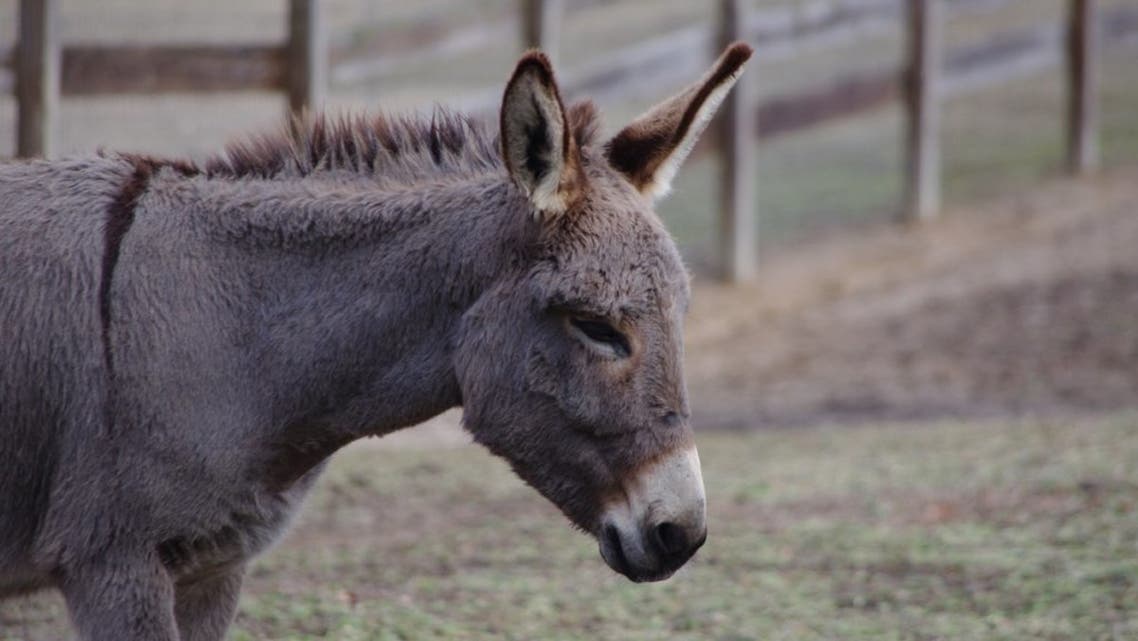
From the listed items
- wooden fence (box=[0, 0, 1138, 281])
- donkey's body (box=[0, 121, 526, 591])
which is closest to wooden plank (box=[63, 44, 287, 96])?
wooden fence (box=[0, 0, 1138, 281])

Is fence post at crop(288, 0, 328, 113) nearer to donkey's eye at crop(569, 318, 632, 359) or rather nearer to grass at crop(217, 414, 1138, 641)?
grass at crop(217, 414, 1138, 641)

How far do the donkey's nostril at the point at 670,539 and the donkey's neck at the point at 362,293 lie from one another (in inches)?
25.3

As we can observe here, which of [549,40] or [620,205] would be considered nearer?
[620,205]

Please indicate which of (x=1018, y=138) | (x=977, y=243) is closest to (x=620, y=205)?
(x=977, y=243)

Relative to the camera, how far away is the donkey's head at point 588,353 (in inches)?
137

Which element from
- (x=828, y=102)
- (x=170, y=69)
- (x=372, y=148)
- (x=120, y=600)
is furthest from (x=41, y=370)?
(x=828, y=102)

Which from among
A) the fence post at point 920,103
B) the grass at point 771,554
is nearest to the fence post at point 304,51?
the grass at point 771,554

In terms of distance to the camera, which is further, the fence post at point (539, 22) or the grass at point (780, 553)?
the fence post at point (539, 22)

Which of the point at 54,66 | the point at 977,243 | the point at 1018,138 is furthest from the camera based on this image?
the point at 1018,138

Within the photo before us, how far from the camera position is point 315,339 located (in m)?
3.73

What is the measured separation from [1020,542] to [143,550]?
3792 mm

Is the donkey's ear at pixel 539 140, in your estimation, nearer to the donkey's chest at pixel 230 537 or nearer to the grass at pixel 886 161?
the donkey's chest at pixel 230 537

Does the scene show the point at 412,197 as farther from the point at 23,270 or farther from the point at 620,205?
the point at 23,270

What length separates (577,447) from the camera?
11.8 feet
